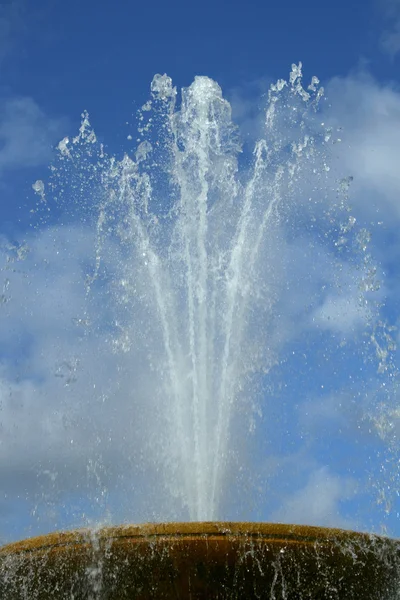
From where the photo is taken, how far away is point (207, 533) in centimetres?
671

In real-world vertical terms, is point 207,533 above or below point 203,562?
above

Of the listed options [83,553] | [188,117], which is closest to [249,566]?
[83,553]

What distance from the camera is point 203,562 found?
673 centimetres

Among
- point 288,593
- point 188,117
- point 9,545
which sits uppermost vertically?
point 188,117

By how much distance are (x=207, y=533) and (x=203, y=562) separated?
0.25 meters

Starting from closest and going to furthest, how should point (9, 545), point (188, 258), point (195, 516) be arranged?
point (9, 545), point (195, 516), point (188, 258)

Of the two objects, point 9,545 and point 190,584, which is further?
point 9,545

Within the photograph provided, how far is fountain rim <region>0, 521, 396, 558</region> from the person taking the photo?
6695 millimetres

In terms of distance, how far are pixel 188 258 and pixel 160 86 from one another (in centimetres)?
386

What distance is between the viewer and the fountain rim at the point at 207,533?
6.70 meters

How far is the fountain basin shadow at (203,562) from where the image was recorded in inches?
264

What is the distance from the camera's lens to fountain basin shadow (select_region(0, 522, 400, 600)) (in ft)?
22.0

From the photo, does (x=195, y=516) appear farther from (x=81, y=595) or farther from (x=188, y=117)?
(x=188, y=117)

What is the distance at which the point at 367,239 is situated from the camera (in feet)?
44.2
